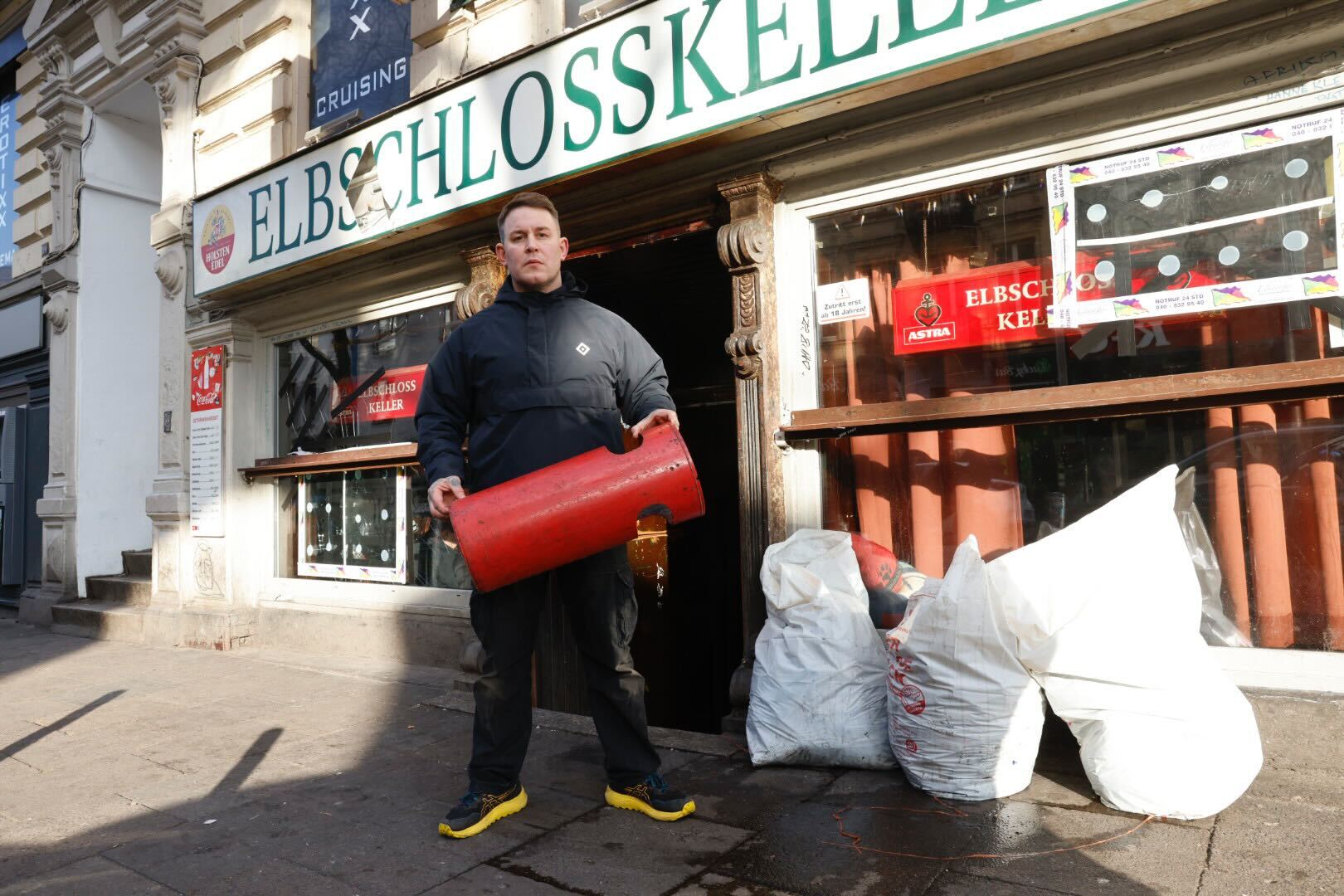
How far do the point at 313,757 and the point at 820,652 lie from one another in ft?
7.06

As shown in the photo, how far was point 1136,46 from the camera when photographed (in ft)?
9.94

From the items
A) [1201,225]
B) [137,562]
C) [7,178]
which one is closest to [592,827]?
[1201,225]

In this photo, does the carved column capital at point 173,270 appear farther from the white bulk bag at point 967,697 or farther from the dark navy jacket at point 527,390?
the white bulk bag at point 967,697

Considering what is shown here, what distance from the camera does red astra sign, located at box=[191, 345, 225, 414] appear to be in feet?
22.1

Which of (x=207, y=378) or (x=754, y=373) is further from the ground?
(x=207, y=378)

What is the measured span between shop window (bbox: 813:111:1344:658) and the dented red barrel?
1432mm

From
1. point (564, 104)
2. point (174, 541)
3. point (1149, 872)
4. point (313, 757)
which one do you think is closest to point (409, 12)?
point (564, 104)

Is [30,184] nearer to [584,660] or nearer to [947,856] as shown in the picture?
[584,660]

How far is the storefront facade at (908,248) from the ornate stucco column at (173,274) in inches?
63.8

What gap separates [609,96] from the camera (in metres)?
3.96

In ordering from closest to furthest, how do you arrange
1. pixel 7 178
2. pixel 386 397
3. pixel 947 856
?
pixel 947 856, pixel 386 397, pixel 7 178

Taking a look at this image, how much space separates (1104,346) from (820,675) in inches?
66.2

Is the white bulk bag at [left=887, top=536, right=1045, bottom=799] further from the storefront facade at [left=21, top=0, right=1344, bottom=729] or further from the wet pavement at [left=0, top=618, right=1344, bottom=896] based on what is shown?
the storefront facade at [left=21, top=0, right=1344, bottom=729]

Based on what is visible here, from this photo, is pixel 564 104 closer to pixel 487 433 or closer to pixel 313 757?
pixel 487 433
